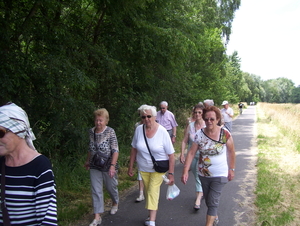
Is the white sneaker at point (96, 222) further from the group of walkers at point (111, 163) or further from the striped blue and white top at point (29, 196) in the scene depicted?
the striped blue and white top at point (29, 196)

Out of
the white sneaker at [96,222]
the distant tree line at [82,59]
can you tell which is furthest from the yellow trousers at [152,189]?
the distant tree line at [82,59]

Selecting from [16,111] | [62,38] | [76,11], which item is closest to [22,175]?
[16,111]

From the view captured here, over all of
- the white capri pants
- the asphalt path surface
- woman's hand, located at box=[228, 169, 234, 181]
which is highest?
woman's hand, located at box=[228, 169, 234, 181]

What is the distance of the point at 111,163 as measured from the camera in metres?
4.36

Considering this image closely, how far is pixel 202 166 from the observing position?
3852 mm

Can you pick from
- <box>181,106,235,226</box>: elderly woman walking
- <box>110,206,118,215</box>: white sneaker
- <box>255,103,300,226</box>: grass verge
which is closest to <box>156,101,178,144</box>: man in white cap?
<box>255,103,300,226</box>: grass verge

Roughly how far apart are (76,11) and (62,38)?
1.43 m

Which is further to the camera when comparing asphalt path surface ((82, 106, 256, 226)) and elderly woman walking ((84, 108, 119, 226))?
asphalt path surface ((82, 106, 256, 226))

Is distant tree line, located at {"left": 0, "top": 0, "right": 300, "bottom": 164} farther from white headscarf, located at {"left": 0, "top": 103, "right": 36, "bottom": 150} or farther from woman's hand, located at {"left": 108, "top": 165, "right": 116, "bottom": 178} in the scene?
white headscarf, located at {"left": 0, "top": 103, "right": 36, "bottom": 150}

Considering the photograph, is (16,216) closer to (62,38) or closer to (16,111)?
(16,111)

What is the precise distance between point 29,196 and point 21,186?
0.08m

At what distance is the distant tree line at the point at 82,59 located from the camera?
526 cm

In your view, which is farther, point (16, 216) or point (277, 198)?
point (277, 198)

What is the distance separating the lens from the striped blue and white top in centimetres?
179
